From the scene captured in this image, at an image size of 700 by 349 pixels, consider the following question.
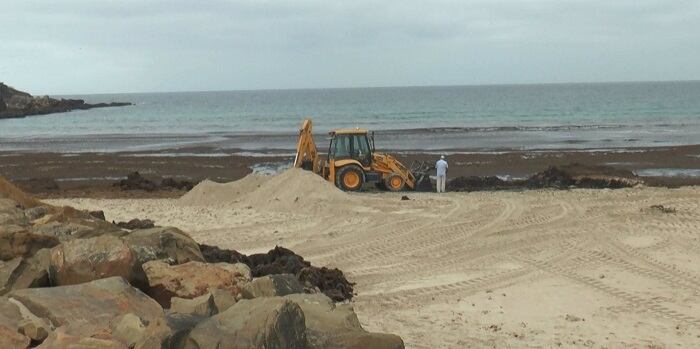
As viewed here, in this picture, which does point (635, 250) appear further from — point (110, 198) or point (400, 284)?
point (110, 198)

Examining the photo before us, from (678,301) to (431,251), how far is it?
4.29 m

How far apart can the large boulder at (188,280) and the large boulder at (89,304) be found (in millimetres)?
845

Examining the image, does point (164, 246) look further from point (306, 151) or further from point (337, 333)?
point (306, 151)

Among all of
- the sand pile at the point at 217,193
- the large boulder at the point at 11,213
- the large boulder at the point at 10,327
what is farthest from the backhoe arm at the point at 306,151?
the large boulder at the point at 10,327

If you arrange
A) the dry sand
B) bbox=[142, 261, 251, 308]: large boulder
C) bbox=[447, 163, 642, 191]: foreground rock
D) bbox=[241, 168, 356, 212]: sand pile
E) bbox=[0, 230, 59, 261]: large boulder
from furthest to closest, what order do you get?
bbox=[447, 163, 642, 191]: foreground rock
bbox=[241, 168, 356, 212]: sand pile
the dry sand
bbox=[0, 230, 59, 261]: large boulder
bbox=[142, 261, 251, 308]: large boulder

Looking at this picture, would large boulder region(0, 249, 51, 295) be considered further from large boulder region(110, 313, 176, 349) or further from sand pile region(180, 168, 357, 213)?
sand pile region(180, 168, 357, 213)

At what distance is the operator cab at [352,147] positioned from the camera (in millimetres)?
19828

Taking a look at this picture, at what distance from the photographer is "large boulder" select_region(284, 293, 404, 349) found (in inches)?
231

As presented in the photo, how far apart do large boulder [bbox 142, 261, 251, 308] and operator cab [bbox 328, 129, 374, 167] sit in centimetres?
1209

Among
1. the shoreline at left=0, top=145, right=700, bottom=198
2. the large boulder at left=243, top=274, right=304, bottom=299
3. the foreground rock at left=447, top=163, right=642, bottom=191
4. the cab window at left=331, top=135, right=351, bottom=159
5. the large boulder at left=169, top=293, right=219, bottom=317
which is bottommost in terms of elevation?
the shoreline at left=0, top=145, right=700, bottom=198

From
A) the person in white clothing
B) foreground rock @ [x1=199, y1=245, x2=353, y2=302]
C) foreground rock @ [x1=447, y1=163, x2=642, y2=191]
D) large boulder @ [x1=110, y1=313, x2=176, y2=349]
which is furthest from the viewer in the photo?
foreground rock @ [x1=447, y1=163, x2=642, y2=191]

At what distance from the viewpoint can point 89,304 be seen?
6016mm

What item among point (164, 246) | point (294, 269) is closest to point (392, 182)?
point (294, 269)

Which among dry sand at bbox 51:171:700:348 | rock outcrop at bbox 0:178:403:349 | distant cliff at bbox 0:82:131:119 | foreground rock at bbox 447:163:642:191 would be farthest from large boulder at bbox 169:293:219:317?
distant cliff at bbox 0:82:131:119
